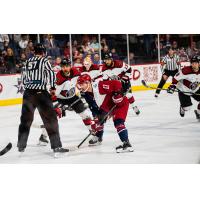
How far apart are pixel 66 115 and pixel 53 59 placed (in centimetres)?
46

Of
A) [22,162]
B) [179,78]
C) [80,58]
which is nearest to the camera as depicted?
[22,162]

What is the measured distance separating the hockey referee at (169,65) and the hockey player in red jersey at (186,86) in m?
0.07

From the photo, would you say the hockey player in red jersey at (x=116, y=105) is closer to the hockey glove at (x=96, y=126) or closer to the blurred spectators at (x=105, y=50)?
the hockey glove at (x=96, y=126)

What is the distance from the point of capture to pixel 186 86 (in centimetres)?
570

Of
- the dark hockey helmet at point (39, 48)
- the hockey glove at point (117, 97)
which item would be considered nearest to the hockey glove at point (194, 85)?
the hockey glove at point (117, 97)

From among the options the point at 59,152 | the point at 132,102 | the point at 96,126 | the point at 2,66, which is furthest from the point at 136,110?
the point at 2,66

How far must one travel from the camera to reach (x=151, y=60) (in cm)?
556

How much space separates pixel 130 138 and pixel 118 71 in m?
0.69

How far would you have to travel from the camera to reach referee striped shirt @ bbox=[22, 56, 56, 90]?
16.0ft

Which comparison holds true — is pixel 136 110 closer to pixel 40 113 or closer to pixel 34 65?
pixel 40 113

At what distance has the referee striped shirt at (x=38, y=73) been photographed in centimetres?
488
